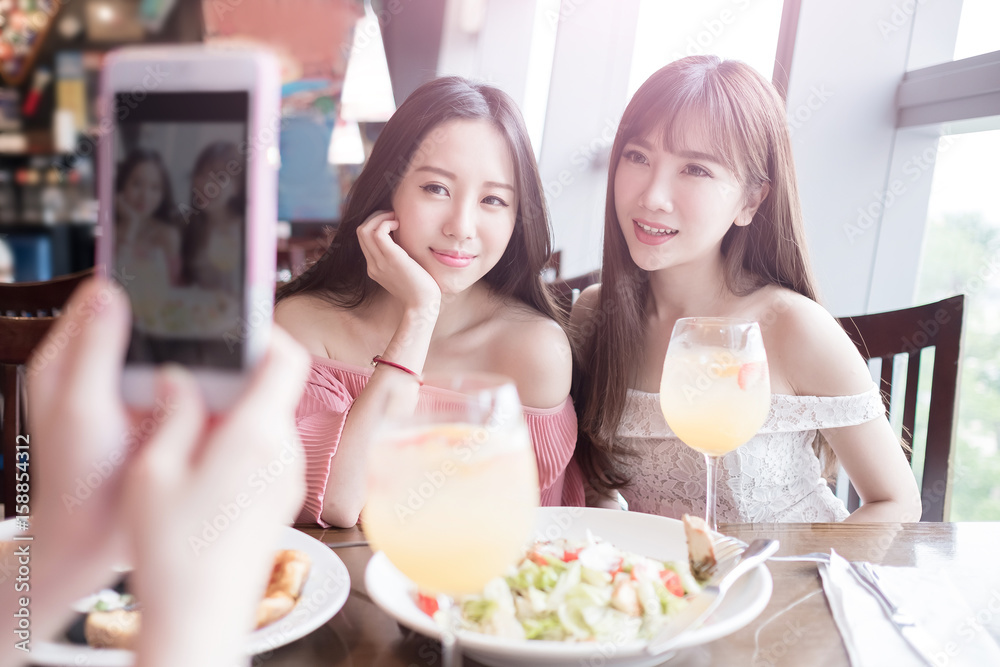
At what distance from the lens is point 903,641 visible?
0.79m

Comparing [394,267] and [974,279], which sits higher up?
[974,279]

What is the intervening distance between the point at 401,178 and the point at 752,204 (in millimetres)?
771

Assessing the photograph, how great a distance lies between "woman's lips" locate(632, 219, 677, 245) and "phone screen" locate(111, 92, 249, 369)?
128 centimetres

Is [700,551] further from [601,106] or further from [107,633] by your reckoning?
[601,106]

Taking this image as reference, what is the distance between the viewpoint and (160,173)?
16.2 inches

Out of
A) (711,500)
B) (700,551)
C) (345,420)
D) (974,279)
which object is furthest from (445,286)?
(974,279)

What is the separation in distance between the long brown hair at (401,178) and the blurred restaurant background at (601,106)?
0.43 meters

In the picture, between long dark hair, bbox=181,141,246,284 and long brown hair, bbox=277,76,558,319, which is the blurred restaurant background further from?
long brown hair, bbox=277,76,558,319

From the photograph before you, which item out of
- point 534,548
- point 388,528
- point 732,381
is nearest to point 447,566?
point 388,528

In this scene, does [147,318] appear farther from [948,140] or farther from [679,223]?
[948,140]

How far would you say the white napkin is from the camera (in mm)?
760

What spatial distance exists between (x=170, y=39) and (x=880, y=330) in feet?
19.5

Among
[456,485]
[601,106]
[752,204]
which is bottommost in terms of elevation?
[456,485]

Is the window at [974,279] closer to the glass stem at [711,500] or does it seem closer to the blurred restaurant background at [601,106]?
the blurred restaurant background at [601,106]
